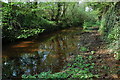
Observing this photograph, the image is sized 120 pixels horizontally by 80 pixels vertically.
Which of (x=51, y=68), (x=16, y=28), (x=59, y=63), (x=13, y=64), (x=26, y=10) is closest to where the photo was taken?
(x=51, y=68)

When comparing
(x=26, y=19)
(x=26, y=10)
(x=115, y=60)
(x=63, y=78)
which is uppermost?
(x=26, y=10)

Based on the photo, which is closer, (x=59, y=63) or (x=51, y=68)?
(x=51, y=68)

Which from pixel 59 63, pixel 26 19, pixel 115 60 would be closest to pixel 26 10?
pixel 26 19

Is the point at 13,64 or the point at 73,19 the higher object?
the point at 73,19

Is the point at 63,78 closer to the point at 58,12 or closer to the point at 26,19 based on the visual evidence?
the point at 26,19

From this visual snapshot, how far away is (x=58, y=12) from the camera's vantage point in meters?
18.8

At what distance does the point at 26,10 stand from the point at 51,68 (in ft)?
18.3

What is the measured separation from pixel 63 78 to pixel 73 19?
19.6m

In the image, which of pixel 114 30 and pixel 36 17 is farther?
pixel 36 17

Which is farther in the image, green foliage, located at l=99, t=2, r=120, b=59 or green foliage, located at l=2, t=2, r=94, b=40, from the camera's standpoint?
green foliage, located at l=2, t=2, r=94, b=40

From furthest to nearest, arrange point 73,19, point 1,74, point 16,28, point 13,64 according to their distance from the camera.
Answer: point 73,19
point 16,28
point 13,64
point 1,74

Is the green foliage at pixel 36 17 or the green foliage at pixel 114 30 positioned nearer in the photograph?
the green foliage at pixel 114 30

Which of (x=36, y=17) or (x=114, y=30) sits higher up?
(x=36, y=17)

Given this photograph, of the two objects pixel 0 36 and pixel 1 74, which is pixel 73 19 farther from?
pixel 1 74
